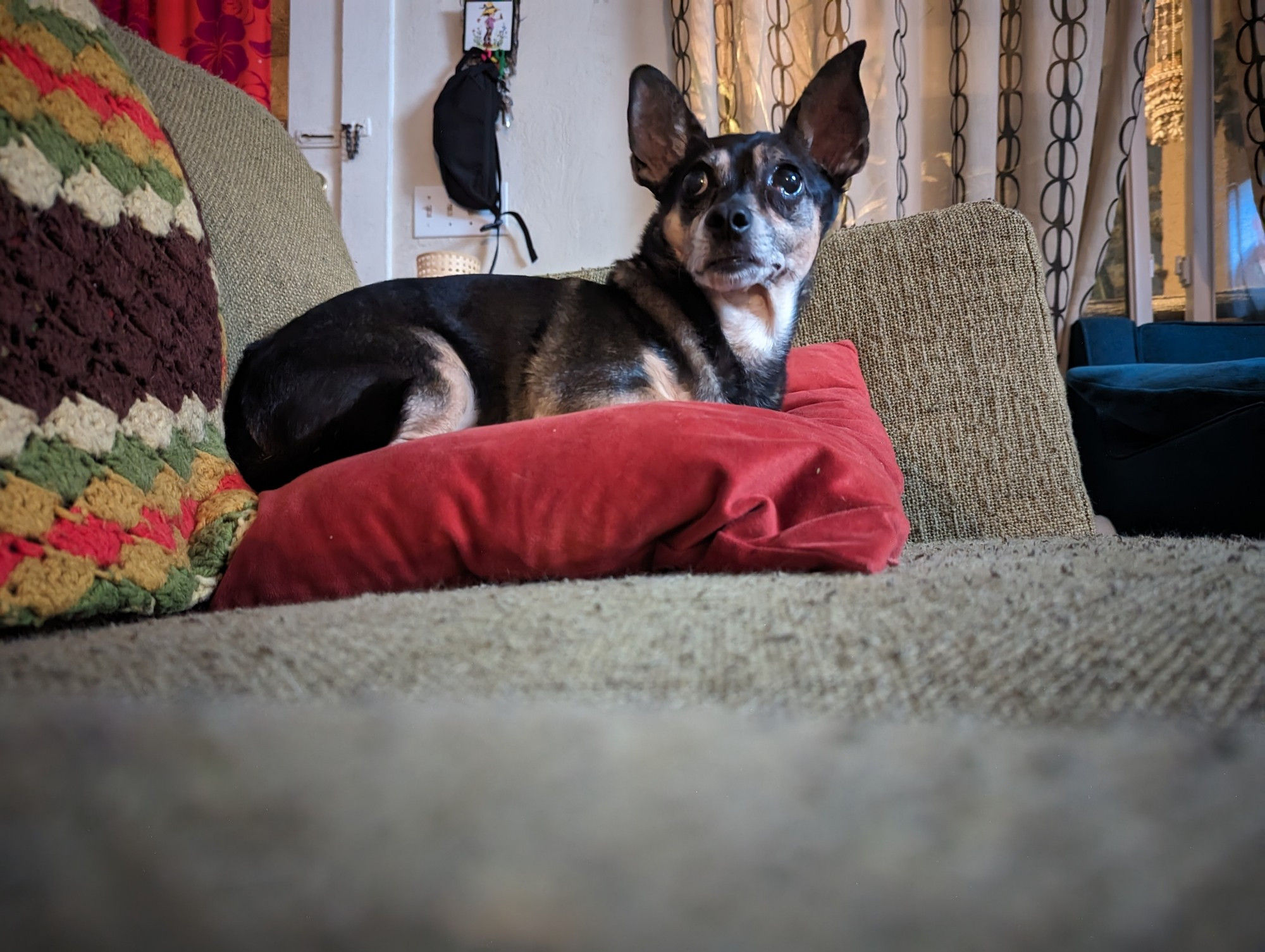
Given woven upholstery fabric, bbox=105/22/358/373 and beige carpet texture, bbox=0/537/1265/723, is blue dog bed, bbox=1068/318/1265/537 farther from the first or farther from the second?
woven upholstery fabric, bbox=105/22/358/373

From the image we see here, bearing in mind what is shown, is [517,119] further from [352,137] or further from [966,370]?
[966,370]

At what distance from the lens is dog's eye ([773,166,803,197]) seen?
1328 mm

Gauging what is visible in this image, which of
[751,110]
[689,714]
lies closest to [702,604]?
[689,714]

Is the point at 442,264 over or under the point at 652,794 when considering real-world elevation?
over

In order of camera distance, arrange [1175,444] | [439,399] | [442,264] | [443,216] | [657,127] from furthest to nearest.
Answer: [443,216]
[442,264]
[1175,444]
[657,127]
[439,399]

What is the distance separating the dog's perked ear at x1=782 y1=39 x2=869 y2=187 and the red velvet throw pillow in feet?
2.91

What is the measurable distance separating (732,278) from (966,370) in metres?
0.54

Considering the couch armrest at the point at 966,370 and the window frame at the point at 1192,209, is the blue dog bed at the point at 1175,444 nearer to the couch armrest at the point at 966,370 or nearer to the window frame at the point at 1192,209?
the couch armrest at the point at 966,370

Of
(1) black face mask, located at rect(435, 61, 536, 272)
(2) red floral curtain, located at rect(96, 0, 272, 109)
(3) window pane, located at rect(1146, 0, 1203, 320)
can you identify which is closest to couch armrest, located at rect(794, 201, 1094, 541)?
(1) black face mask, located at rect(435, 61, 536, 272)

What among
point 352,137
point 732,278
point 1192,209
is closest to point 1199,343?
point 1192,209

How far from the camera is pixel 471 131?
280 centimetres

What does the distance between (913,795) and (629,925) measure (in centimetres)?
10

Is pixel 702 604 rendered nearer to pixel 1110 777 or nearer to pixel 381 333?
Answer: pixel 1110 777

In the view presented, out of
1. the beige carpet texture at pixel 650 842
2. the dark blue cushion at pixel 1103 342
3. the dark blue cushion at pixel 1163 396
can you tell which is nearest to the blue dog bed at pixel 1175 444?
the dark blue cushion at pixel 1163 396
